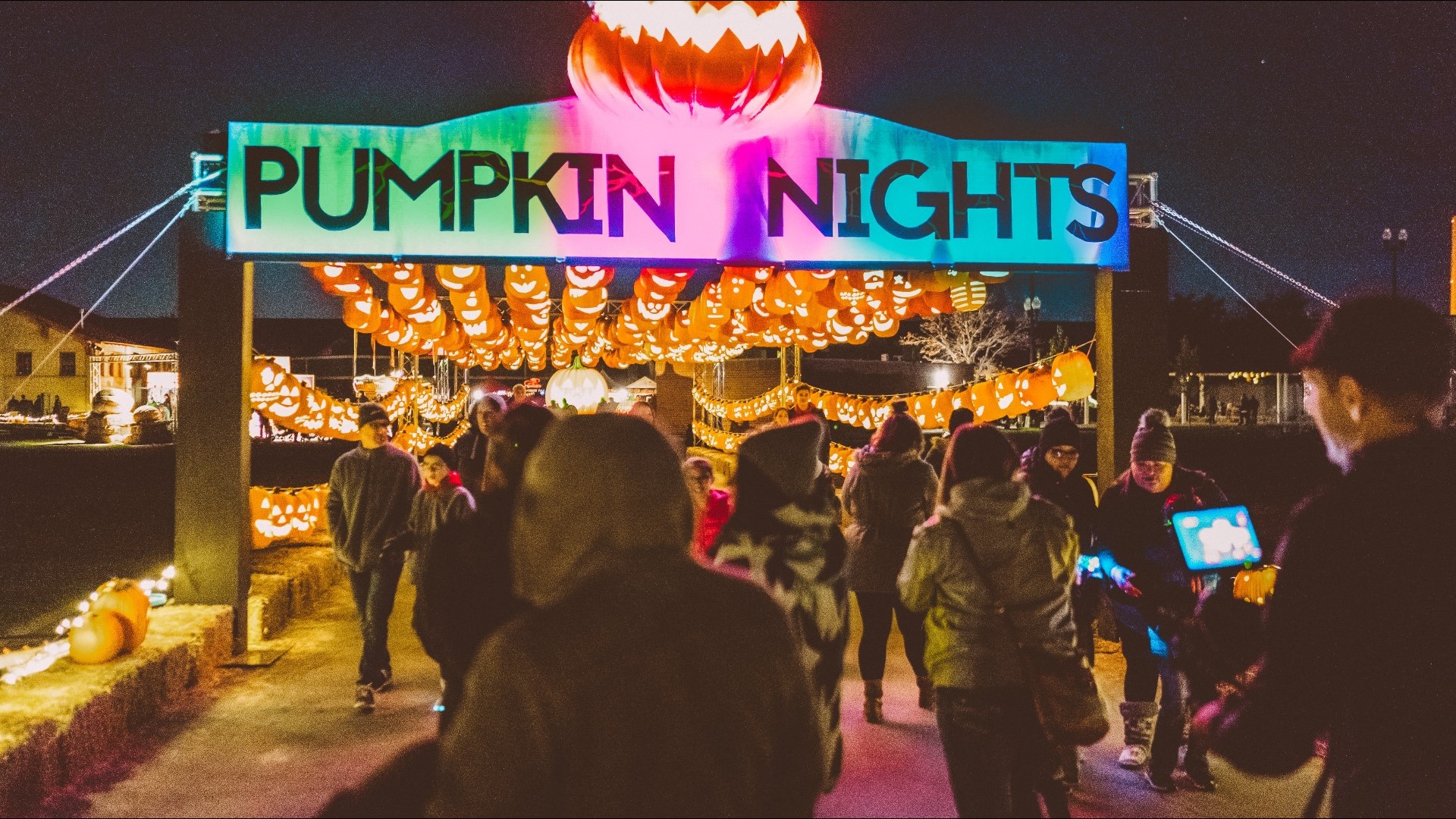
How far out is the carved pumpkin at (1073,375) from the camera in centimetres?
860

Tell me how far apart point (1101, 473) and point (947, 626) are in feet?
15.7

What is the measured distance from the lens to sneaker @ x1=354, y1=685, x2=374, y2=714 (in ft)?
18.7

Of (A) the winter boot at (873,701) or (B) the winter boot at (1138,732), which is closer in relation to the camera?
(B) the winter boot at (1138,732)

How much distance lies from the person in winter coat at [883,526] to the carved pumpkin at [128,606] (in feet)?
14.2

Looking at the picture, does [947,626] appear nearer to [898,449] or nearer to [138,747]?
[898,449]

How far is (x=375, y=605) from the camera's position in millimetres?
5879

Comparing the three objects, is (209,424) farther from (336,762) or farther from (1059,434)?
(1059,434)

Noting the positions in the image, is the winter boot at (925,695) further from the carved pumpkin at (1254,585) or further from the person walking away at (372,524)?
the person walking away at (372,524)

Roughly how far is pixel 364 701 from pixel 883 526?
340cm

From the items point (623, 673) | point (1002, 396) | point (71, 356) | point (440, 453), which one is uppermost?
point (71, 356)

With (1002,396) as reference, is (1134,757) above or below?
below

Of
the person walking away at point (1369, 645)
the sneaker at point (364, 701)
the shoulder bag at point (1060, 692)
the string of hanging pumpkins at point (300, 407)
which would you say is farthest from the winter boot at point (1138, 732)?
the string of hanging pumpkins at point (300, 407)

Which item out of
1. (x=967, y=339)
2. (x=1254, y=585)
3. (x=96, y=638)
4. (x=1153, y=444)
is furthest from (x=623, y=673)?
(x=967, y=339)

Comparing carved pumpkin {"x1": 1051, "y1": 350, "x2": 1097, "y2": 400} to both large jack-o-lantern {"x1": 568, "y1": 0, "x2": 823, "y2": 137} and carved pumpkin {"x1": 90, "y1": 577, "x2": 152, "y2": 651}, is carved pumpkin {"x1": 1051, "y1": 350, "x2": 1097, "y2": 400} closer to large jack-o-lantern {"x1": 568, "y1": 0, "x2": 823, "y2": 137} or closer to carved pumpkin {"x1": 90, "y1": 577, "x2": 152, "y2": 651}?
large jack-o-lantern {"x1": 568, "y1": 0, "x2": 823, "y2": 137}
